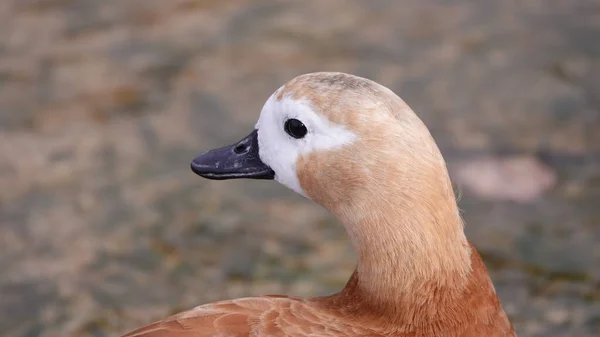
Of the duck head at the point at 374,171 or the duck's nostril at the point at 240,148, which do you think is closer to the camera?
the duck head at the point at 374,171

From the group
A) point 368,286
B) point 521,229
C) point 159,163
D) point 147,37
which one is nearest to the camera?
point 368,286

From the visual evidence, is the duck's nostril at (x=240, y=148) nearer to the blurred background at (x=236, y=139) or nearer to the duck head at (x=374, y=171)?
the duck head at (x=374, y=171)

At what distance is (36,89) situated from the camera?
5629 millimetres

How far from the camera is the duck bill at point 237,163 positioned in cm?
303

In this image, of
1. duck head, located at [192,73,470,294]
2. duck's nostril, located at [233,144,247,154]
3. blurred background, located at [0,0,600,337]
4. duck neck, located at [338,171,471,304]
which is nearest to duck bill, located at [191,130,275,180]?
duck's nostril, located at [233,144,247,154]

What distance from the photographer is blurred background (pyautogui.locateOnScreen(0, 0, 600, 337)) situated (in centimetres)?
448

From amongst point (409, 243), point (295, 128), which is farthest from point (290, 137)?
point (409, 243)

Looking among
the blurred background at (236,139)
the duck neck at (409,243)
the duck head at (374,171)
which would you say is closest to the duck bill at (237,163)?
the duck head at (374,171)

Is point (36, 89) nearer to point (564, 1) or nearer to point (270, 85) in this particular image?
point (270, 85)

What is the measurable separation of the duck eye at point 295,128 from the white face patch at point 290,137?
12 millimetres

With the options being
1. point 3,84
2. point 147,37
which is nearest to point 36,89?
point 3,84

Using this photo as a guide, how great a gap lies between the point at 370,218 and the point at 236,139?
8.75ft

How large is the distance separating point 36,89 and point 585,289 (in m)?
3.24

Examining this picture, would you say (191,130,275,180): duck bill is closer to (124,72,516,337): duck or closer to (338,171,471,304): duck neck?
(124,72,516,337): duck
